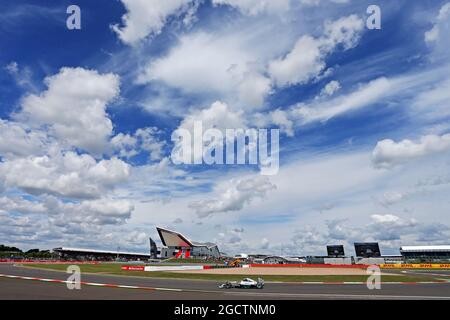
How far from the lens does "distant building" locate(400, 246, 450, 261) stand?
555 feet

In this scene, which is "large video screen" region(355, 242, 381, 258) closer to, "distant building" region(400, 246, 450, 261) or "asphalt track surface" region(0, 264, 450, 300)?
"distant building" region(400, 246, 450, 261)

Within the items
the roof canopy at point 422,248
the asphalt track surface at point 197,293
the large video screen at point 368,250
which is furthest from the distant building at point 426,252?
the asphalt track surface at point 197,293

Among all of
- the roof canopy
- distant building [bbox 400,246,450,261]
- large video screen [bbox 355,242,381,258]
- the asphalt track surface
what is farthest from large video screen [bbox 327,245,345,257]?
the asphalt track surface

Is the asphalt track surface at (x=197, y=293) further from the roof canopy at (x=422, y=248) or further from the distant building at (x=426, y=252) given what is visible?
the roof canopy at (x=422, y=248)

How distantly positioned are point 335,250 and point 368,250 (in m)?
13.5

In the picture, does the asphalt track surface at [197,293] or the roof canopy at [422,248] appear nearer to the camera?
the asphalt track surface at [197,293]

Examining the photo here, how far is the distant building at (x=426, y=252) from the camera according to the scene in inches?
6663

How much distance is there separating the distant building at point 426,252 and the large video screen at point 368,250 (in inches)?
950

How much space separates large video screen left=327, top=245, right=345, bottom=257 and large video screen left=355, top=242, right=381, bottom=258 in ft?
20.1
